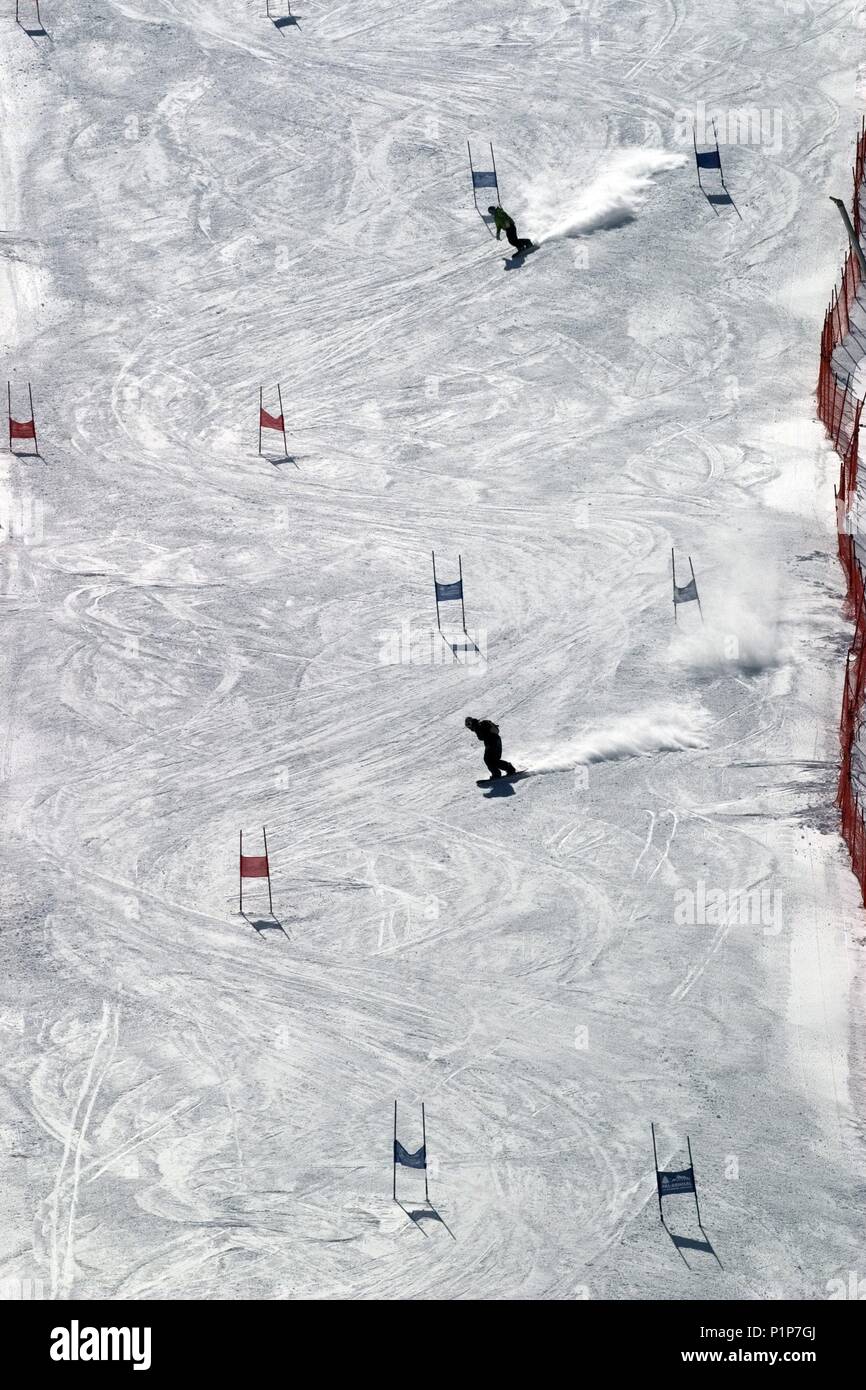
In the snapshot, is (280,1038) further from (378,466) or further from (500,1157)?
(378,466)

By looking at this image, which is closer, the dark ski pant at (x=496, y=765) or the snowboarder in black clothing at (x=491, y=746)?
the snowboarder in black clothing at (x=491, y=746)

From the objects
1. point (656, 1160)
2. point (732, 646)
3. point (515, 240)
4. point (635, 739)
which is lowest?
point (656, 1160)

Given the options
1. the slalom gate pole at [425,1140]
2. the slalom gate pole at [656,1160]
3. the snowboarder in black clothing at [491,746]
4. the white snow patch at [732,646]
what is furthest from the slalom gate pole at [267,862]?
the white snow patch at [732,646]

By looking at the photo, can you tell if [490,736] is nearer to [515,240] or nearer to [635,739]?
[635,739]

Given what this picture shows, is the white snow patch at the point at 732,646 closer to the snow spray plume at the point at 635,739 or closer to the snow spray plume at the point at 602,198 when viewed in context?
the snow spray plume at the point at 635,739

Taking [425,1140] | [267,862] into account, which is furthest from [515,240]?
[425,1140]

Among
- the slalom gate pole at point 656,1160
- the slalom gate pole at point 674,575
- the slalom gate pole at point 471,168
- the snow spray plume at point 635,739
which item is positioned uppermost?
the slalom gate pole at point 471,168

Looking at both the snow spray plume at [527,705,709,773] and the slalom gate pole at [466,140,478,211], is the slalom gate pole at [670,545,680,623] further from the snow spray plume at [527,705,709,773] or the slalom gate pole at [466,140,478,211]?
the slalom gate pole at [466,140,478,211]
